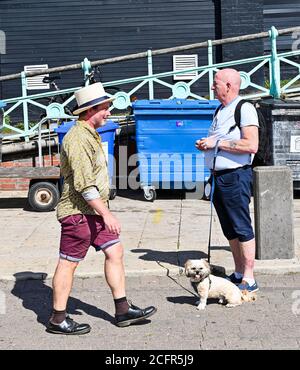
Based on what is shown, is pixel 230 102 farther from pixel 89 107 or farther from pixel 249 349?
pixel 249 349

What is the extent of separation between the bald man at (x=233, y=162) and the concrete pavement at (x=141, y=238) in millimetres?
742

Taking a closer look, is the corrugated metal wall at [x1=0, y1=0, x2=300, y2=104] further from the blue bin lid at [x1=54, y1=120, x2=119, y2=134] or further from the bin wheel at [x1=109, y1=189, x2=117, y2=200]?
the blue bin lid at [x1=54, y1=120, x2=119, y2=134]

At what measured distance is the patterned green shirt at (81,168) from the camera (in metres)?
5.38

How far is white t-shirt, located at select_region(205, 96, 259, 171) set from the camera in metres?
6.16

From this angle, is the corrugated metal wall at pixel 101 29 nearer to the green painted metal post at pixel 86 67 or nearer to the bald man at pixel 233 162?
the green painted metal post at pixel 86 67

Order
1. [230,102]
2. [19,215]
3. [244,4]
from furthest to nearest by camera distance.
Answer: [244,4] < [19,215] < [230,102]

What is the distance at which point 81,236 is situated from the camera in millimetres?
5512

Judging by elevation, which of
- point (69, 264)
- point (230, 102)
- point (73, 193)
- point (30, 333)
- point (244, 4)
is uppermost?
point (244, 4)

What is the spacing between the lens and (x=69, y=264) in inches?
218

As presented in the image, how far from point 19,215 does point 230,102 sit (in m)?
4.62

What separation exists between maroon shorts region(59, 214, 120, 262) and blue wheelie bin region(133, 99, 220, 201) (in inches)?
192

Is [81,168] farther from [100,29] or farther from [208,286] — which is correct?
[100,29]

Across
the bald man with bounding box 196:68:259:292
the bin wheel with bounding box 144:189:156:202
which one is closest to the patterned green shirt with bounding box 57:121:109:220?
the bald man with bounding box 196:68:259:292

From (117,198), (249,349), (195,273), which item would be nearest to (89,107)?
(195,273)
